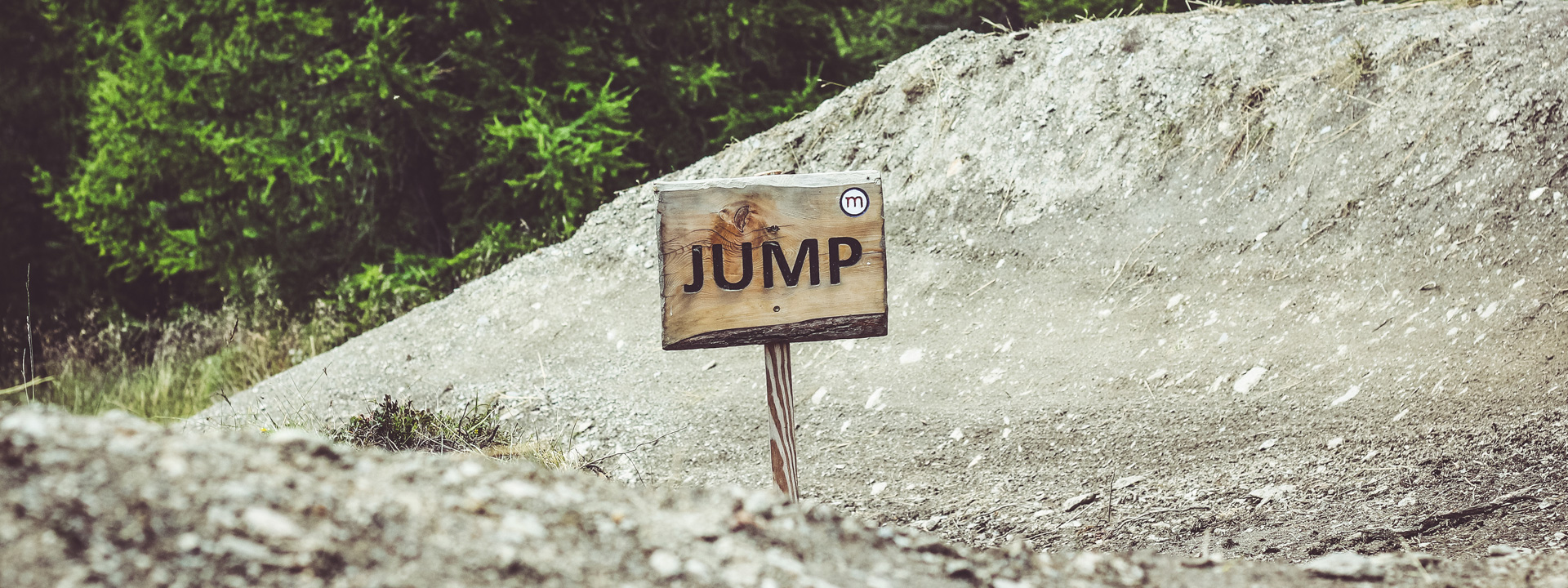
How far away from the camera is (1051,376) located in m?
5.25

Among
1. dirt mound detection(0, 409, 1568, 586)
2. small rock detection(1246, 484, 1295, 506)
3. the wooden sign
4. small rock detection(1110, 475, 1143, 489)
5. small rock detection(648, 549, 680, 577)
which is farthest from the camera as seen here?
small rock detection(1110, 475, 1143, 489)

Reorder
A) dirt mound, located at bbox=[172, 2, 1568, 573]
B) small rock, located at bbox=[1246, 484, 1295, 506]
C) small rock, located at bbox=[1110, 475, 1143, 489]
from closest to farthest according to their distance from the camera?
small rock, located at bbox=[1246, 484, 1295, 506] < dirt mound, located at bbox=[172, 2, 1568, 573] < small rock, located at bbox=[1110, 475, 1143, 489]

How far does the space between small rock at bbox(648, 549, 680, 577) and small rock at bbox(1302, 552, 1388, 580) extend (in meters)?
1.50

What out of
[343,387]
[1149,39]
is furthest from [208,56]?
[1149,39]

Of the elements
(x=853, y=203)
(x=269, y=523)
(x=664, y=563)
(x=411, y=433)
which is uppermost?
(x=853, y=203)

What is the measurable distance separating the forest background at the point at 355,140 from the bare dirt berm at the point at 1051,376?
1252mm

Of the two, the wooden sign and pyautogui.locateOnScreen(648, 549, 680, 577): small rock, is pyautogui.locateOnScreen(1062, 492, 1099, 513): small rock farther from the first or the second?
pyautogui.locateOnScreen(648, 549, 680, 577): small rock

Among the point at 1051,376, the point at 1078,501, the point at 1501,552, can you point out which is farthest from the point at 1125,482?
the point at 1501,552

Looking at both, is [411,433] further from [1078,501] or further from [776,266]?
[1078,501]

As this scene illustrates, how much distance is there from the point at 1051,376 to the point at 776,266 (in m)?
2.43

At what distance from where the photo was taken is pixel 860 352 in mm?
5988

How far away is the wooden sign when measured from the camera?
10.8 ft

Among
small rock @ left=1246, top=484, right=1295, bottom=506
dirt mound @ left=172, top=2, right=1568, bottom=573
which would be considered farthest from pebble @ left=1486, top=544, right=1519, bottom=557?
small rock @ left=1246, top=484, right=1295, bottom=506

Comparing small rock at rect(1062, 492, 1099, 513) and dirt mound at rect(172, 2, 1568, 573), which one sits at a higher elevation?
dirt mound at rect(172, 2, 1568, 573)
